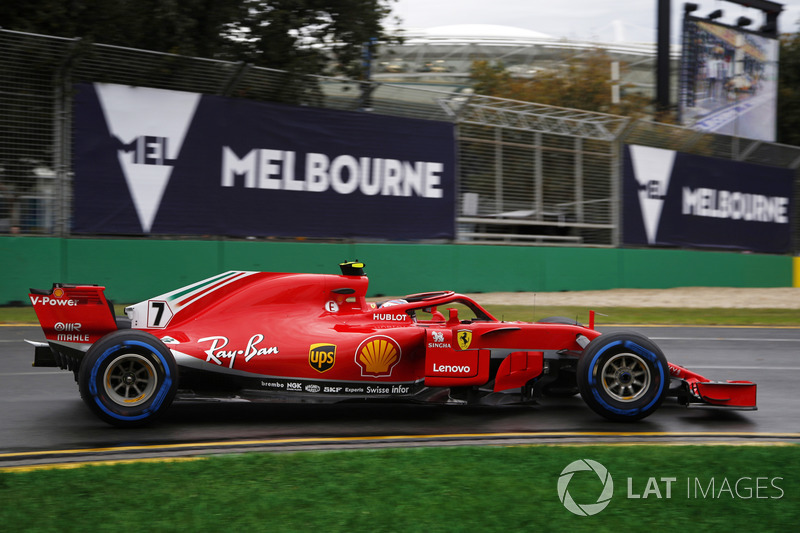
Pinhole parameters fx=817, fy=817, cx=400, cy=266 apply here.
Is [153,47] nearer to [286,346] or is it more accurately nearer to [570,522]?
[286,346]

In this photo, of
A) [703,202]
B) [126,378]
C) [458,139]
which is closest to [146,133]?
[458,139]

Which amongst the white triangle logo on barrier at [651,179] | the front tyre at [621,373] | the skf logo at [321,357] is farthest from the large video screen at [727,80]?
the skf logo at [321,357]

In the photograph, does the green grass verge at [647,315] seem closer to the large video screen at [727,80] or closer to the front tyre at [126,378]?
the front tyre at [126,378]

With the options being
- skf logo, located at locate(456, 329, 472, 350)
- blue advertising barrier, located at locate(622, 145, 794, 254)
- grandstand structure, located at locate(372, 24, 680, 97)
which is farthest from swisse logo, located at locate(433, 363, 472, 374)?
grandstand structure, located at locate(372, 24, 680, 97)

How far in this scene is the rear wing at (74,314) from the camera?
20.5ft

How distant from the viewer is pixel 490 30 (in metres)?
89.9

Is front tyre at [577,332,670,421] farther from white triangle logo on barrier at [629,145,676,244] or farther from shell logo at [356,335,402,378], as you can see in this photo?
white triangle logo on barrier at [629,145,676,244]

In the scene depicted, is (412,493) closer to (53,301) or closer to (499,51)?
(53,301)

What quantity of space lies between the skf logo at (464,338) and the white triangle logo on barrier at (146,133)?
9776mm

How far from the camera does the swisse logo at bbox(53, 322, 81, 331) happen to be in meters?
6.30

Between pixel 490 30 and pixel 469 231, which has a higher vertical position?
pixel 490 30

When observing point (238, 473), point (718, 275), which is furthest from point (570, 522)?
point (718, 275)

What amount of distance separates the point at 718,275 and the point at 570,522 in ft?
69.3

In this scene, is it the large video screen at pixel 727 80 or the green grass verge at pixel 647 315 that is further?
the large video screen at pixel 727 80
